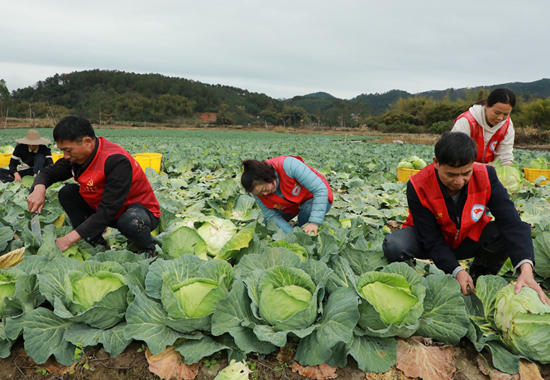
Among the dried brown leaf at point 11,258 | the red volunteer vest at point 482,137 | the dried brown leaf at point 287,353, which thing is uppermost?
the red volunteer vest at point 482,137

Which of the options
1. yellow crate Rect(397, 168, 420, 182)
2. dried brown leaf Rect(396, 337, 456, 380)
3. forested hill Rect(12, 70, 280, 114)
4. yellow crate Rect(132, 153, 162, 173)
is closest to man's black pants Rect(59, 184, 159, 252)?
dried brown leaf Rect(396, 337, 456, 380)

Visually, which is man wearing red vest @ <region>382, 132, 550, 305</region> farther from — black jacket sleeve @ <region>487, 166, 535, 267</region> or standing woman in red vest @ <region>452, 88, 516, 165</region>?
standing woman in red vest @ <region>452, 88, 516, 165</region>

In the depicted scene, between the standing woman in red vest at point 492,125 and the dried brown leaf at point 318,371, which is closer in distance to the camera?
the dried brown leaf at point 318,371

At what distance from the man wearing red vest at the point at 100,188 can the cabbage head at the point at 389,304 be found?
5.65 feet

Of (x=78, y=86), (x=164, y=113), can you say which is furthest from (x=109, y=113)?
(x=78, y=86)

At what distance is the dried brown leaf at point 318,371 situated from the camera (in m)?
1.61

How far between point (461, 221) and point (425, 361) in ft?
3.09

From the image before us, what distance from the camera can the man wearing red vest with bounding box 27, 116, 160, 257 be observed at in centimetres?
237

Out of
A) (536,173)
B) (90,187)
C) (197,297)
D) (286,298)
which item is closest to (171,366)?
(197,297)

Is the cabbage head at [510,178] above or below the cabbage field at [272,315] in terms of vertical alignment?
above

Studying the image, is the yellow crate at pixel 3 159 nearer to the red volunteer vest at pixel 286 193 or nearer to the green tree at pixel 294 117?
the red volunteer vest at pixel 286 193

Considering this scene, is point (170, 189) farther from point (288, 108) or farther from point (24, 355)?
point (288, 108)

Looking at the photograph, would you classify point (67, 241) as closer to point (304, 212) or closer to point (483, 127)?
point (304, 212)

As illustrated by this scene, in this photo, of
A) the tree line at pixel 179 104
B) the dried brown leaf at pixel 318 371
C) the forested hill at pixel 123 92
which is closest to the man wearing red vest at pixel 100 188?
the dried brown leaf at pixel 318 371
